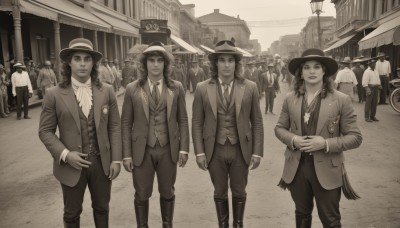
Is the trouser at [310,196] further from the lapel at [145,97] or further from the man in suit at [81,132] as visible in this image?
the man in suit at [81,132]

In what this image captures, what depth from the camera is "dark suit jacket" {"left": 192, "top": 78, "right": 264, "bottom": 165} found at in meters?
3.66

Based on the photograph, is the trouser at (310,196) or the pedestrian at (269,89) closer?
the trouser at (310,196)

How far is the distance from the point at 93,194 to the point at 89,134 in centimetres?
52

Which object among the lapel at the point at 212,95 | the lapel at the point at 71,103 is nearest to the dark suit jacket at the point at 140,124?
the lapel at the point at 212,95

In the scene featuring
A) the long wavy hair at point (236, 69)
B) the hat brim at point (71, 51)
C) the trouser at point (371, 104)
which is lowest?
the trouser at point (371, 104)

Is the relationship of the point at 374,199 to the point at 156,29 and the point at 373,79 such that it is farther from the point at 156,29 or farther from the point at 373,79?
the point at 156,29

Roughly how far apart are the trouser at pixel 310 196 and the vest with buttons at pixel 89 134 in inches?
66.7

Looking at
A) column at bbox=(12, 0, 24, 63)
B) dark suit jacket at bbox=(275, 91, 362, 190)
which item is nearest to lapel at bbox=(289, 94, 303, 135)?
dark suit jacket at bbox=(275, 91, 362, 190)

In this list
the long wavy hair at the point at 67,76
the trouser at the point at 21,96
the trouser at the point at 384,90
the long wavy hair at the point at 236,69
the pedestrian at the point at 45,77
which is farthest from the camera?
the trouser at the point at 384,90

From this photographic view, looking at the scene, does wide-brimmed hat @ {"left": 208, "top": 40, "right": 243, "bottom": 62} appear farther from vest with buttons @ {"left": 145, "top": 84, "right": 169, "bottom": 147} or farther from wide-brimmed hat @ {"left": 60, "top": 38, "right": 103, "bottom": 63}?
wide-brimmed hat @ {"left": 60, "top": 38, "right": 103, "bottom": 63}

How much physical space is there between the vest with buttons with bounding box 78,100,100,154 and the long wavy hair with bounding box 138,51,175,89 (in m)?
0.63

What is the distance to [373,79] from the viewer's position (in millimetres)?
10883

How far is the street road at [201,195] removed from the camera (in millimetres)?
4215

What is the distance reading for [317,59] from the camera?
312 centimetres
